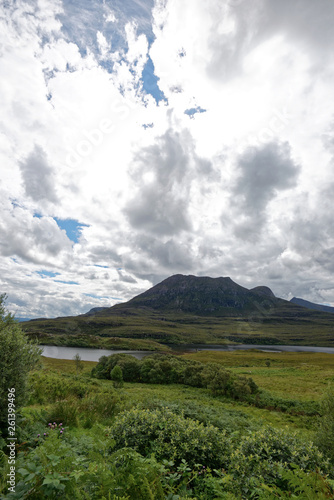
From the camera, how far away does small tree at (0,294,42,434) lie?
719 cm

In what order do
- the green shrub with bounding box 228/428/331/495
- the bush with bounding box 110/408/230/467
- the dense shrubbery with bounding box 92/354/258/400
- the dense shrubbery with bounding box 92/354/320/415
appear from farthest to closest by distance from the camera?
the dense shrubbery with bounding box 92/354/258/400 → the dense shrubbery with bounding box 92/354/320/415 → the bush with bounding box 110/408/230/467 → the green shrub with bounding box 228/428/331/495

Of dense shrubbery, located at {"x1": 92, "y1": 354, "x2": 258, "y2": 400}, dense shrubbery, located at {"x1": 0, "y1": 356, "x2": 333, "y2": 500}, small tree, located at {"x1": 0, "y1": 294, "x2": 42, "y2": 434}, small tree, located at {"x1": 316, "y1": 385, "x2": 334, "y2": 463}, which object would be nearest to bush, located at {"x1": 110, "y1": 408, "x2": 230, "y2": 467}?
dense shrubbery, located at {"x1": 0, "y1": 356, "x2": 333, "y2": 500}

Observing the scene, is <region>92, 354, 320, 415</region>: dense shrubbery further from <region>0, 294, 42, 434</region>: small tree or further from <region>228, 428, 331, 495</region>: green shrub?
<region>0, 294, 42, 434</region>: small tree

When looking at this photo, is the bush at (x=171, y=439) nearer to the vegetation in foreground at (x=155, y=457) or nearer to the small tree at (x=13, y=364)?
the vegetation in foreground at (x=155, y=457)

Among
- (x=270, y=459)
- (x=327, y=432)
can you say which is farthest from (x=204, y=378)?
(x=270, y=459)

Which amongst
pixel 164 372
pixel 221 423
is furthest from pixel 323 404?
pixel 164 372

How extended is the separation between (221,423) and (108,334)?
199309 mm

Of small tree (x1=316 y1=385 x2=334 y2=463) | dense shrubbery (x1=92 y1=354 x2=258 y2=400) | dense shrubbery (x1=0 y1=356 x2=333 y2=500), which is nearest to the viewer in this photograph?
dense shrubbery (x1=0 y1=356 x2=333 y2=500)

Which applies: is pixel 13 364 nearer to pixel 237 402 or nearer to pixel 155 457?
pixel 155 457

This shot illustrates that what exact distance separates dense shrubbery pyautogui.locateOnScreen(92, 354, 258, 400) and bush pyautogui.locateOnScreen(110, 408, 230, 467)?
3338 cm

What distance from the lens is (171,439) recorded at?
6.47 meters

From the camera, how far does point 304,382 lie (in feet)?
160

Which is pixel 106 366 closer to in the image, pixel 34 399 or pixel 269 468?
pixel 34 399

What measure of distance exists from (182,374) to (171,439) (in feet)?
146
